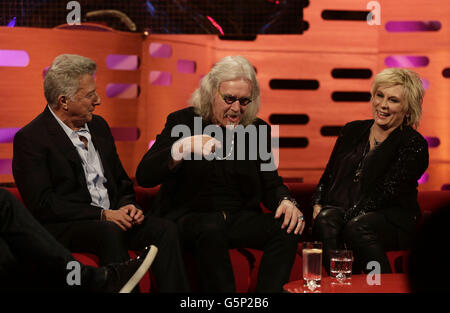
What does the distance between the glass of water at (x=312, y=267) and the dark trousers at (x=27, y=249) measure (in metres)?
0.89

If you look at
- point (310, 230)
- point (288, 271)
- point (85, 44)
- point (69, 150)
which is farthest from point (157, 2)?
point (288, 271)

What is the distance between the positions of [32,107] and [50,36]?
1.44 ft

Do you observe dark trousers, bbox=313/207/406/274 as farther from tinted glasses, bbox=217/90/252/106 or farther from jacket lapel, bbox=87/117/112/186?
jacket lapel, bbox=87/117/112/186

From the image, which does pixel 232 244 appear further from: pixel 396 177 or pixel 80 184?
pixel 396 177

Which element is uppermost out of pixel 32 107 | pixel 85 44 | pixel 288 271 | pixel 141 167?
pixel 85 44

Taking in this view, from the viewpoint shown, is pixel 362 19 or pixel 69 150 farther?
pixel 362 19

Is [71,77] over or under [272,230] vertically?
over

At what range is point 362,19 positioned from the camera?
160 inches

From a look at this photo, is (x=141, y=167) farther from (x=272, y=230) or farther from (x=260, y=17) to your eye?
(x=260, y=17)

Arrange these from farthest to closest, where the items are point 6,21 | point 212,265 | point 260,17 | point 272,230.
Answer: point 260,17 < point 6,21 < point 272,230 < point 212,265

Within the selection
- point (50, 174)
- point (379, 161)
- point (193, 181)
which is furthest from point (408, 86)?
point (50, 174)

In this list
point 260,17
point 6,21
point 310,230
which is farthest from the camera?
point 260,17

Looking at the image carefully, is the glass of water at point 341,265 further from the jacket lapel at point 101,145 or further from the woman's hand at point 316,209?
the jacket lapel at point 101,145

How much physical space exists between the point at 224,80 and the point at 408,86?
3.37 ft
